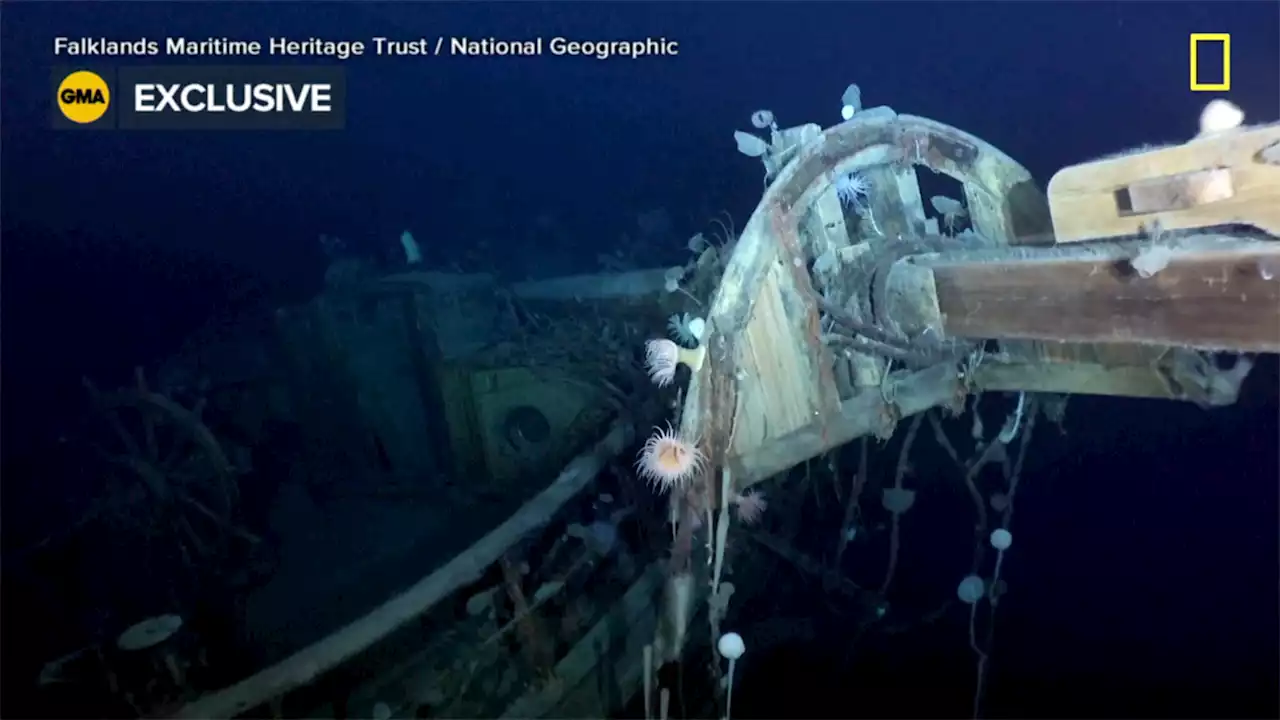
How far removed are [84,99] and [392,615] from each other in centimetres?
100

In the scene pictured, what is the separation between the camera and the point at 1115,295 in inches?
31.2

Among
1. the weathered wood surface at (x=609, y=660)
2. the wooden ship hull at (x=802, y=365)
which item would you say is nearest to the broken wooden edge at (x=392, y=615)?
the wooden ship hull at (x=802, y=365)

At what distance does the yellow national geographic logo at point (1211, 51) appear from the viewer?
136 centimetres

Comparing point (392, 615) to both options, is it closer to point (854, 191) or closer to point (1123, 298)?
point (854, 191)

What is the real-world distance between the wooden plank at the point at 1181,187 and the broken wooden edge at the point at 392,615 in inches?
35.5

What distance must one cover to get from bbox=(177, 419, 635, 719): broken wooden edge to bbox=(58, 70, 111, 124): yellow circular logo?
95 cm

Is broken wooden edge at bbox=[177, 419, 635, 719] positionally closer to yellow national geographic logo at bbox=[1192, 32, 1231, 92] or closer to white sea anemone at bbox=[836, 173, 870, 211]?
white sea anemone at bbox=[836, 173, 870, 211]

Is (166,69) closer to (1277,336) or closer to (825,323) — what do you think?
(825,323)

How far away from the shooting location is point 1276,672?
1.67 m

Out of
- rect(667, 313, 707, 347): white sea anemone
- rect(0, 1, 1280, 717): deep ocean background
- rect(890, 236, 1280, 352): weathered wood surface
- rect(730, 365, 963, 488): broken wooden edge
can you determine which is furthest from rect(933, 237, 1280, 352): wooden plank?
rect(0, 1, 1280, 717): deep ocean background

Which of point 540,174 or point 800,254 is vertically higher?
point 540,174

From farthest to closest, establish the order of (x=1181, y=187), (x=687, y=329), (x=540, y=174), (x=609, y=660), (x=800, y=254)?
(x=540, y=174), (x=609, y=660), (x=687, y=329), (x=800, y=254), (x=1181, y=187)

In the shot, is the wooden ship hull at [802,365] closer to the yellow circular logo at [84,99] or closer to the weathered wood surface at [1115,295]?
the weathered wood surface at [1115,295]

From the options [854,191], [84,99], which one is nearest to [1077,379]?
[854,191]
